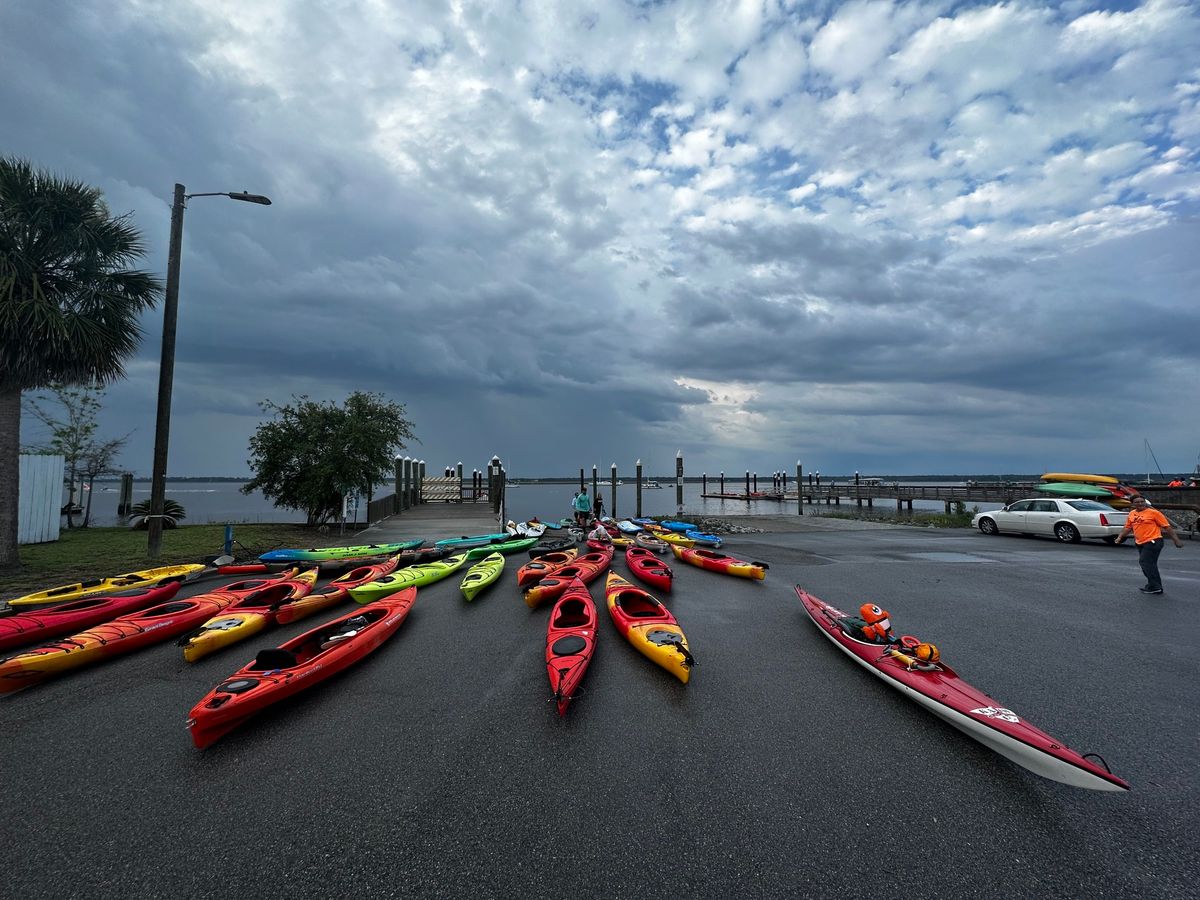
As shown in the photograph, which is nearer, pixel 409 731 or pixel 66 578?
pixel 409 731

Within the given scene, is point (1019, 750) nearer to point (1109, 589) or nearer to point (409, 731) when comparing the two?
point (409, 731)

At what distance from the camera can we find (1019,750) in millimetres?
3562

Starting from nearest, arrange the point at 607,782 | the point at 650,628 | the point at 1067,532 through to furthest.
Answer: the point at 607,782 < the point at 650,628 < the point at 1067,532

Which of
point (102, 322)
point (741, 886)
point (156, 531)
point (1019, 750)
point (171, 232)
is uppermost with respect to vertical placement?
point (171, 232)

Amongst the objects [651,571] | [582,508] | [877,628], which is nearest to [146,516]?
[582,508]

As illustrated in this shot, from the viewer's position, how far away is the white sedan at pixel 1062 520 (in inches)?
617

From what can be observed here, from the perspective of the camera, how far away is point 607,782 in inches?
149

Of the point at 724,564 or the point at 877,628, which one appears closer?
the point at 877,628

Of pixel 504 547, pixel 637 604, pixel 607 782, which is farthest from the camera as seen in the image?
pixel 504 547

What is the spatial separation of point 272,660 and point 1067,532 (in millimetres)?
21887

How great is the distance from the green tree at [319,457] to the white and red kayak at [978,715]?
17822mm

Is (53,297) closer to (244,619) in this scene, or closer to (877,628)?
(244,619)

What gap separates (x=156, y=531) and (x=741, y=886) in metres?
13.3

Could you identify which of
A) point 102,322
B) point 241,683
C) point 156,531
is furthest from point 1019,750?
point 102,322
